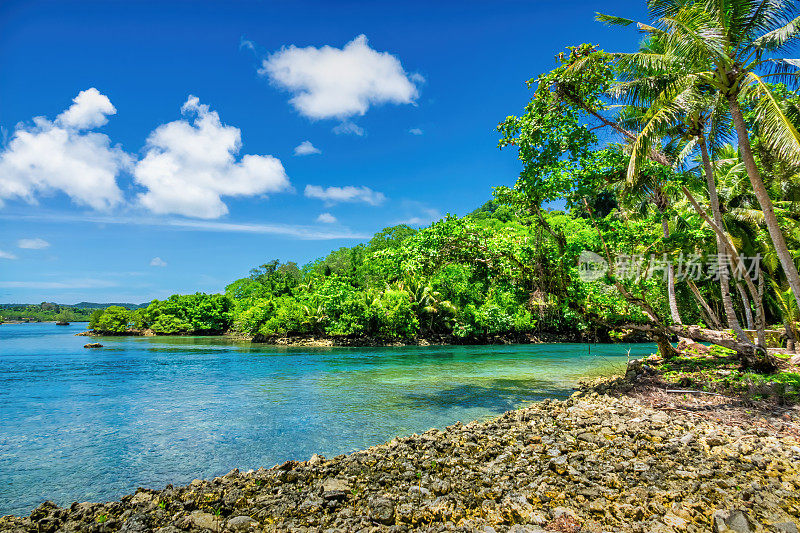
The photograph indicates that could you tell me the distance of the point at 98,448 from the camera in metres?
8.35

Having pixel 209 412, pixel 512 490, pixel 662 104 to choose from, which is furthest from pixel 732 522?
pixel 209 412

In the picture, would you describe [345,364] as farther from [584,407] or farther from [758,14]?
[758,14]

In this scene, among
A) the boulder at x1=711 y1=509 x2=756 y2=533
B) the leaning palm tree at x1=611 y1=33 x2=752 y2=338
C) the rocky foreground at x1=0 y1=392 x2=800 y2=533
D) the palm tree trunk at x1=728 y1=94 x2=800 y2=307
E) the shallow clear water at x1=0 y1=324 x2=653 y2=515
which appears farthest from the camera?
the leaning palm tree at x1=611 y1=33 x2=752 y2=338

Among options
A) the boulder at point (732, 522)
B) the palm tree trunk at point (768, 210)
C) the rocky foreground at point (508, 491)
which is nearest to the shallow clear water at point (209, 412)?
the rocky foreground at point (508, 491)

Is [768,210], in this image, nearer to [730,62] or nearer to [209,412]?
[730,62]

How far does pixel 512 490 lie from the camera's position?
4.95 metres

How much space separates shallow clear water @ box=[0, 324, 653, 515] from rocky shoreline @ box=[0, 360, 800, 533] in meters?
1.61

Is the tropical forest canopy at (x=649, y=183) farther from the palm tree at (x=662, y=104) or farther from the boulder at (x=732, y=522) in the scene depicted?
the boulder at (x=732, y=522)

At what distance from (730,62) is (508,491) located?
936 centimetres

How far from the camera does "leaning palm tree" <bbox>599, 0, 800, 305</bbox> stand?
332 inches

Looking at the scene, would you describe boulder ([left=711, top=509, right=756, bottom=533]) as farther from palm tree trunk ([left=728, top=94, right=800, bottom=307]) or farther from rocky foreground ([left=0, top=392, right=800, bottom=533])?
palm tree trunk ([left=728, top=94, right=800, bottom=307])

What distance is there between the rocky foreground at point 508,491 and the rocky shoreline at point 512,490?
0.6 inches

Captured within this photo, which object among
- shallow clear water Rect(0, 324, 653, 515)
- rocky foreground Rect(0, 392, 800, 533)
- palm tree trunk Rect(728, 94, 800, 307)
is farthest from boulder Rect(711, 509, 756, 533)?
palm tree trunk Rect(728, 94, 800, 307)

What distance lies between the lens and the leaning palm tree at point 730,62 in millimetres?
8430
